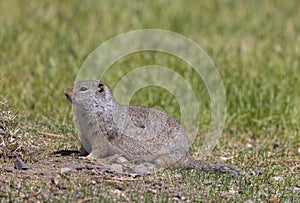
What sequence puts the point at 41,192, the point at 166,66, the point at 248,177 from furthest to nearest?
1. the point at 166,66
2. the point at 248,177
3. the point at 41,192

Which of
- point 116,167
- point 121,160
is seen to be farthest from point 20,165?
point 121,160

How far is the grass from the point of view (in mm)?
5090

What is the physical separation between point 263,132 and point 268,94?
2.32ft

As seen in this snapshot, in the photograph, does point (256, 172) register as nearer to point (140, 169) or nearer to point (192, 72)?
point (140, 169)

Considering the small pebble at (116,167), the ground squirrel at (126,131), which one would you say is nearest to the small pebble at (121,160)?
the ground squirrel at (126,131)

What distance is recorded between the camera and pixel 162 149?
17.5 feet

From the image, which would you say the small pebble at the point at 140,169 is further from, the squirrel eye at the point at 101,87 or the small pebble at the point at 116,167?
the squirrel eye at the point at 101,87

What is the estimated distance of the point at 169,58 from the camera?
8.97 m

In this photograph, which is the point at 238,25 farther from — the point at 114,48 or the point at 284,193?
the point at 284,193

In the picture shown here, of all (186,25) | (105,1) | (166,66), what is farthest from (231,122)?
(105,1)

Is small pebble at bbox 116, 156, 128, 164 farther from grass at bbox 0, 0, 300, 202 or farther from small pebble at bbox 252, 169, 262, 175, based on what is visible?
small pebble at bbox 252, 169, 262, 175

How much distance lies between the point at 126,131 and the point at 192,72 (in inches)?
130

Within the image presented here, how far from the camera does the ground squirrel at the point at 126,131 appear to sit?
517cm

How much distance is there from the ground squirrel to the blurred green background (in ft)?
4.70
